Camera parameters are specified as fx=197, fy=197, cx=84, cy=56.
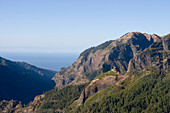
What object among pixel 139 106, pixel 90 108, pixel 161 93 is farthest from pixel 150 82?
pixel 90 108

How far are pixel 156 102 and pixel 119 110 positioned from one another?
75.6ft

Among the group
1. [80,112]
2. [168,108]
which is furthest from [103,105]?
[168,108]

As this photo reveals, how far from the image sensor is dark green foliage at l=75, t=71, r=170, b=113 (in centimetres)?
11681

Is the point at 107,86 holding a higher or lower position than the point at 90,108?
higher

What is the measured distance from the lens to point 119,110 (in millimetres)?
123625

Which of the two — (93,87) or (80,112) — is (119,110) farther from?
(93,87)

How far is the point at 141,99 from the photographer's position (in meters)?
126

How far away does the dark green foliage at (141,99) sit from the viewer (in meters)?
117

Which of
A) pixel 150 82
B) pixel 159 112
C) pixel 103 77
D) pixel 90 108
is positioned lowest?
pixel 159 112

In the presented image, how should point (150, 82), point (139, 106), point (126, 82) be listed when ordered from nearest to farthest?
point (139, 106) → point (150, 82) → point (126, 82)

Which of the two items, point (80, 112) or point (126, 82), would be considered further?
point (126, 82)

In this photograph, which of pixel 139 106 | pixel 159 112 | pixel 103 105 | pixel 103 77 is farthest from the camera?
pixel 103 77

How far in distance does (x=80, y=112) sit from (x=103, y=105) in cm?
1786

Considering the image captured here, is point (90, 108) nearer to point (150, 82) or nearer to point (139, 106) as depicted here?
point (139, 106)
